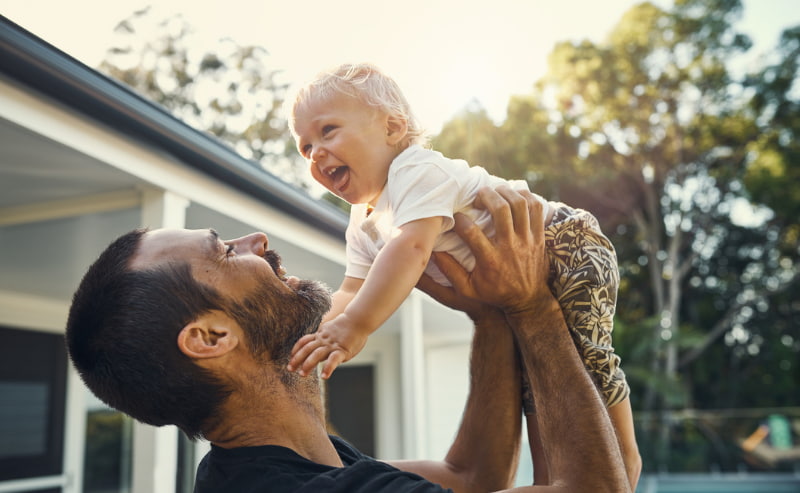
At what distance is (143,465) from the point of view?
3141mm

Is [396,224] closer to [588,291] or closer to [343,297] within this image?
[343,297]

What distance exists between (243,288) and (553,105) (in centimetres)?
1971

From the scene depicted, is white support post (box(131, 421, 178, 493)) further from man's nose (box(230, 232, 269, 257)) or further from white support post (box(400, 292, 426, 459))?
white support post (box(400, 292, 426, 459))

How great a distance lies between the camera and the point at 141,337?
5.33ft

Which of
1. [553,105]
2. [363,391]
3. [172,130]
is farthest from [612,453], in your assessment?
[553,105]

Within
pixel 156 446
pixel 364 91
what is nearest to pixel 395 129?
pixel 364 91

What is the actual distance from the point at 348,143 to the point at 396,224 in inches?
13.5

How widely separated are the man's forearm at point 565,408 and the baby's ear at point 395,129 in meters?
0.63

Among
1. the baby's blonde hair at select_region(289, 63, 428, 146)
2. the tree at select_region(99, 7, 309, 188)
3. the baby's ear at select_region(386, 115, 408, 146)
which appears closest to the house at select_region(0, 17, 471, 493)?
the baby's blonde hair at select_region(289, 63, 428, 146)

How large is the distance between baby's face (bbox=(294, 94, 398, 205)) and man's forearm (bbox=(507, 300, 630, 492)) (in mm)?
575

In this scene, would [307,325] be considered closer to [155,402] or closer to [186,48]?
[155,402]

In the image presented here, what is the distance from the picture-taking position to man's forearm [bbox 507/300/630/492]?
1565 mm

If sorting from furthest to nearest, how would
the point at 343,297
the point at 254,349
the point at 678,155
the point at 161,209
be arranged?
the point at 678,155 → the point at 161,209 → the point at 343,297 → the point at 254,349

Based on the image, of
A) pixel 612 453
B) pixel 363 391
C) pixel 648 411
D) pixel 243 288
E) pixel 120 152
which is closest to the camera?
pixel 612 453
